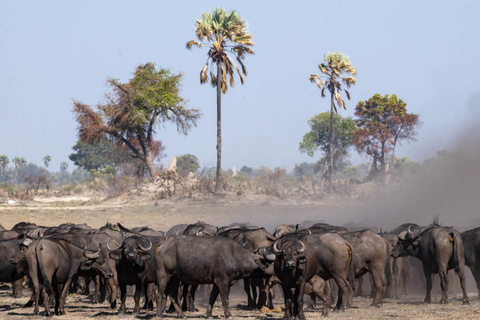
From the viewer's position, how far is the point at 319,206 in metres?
58.5

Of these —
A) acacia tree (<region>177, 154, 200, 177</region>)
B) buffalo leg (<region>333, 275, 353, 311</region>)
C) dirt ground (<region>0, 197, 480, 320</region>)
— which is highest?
acacia tree (<region>177, 154, 200, 177</region>)

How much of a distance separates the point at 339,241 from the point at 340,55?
56.1m

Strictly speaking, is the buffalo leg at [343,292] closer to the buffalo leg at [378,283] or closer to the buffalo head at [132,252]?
the buffalo leg at [378,283]

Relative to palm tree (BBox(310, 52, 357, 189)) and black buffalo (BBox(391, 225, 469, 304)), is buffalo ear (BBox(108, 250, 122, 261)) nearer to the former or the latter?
black buffalo (BBox(391, 225, 469, 304))

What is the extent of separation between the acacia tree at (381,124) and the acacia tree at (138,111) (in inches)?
889

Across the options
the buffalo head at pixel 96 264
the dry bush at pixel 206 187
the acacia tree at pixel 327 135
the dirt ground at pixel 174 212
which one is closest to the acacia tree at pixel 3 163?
the acacia tree at pixel 327 135

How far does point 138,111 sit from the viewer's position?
62.7m

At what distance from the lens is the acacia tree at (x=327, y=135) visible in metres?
90.6

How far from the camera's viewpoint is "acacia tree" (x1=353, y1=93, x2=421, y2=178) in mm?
79562

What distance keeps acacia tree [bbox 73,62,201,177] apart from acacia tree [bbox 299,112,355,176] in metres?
29.8

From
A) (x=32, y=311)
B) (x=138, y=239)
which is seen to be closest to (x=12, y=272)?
(x=32, y=311)

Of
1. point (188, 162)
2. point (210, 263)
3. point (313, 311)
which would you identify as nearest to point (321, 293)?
point (313, 311)

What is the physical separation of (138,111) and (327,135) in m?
36.9

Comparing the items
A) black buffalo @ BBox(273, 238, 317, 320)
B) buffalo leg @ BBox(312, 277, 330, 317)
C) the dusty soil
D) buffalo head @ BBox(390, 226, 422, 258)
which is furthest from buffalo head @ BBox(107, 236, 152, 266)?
buffalo head @ BBox(390, 226, 422, 258)
